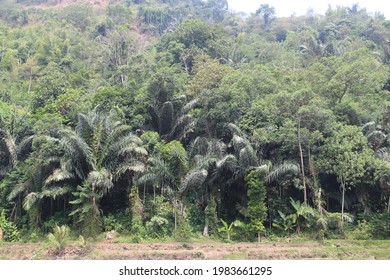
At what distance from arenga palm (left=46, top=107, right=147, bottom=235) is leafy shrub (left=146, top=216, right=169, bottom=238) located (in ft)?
6.97

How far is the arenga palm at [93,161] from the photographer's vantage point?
1549cm

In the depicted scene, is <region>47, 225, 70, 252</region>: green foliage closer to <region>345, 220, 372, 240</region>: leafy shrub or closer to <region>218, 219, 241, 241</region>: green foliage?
<region>218, 219, 241, 241</region>: green foliage

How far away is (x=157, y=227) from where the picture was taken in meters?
15.9

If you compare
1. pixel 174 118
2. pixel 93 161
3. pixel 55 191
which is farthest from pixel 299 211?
pixel 55 191

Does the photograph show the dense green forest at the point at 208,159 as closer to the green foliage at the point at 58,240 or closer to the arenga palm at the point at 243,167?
the arenga palm at the point at 243,167

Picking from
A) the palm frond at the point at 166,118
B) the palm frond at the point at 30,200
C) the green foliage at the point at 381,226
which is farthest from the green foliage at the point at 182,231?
the green foliage at the point at 381,226

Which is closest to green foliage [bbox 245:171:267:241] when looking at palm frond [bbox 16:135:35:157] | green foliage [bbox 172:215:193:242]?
green foliage [bbox 172:215:193:242]

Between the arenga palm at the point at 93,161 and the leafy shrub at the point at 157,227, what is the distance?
213 centimetres

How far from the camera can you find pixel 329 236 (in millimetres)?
16078

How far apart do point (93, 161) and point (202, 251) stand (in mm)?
5945

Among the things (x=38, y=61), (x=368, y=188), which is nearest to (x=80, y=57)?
(x=38, y=61)

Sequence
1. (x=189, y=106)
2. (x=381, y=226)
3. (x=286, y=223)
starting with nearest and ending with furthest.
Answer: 1. (x=381, y=226)
2. (x=286, y=223)
3. (x=189, y=106)

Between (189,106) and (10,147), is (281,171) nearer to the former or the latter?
(189,106)

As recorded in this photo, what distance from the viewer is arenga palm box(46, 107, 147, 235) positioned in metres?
15.5
